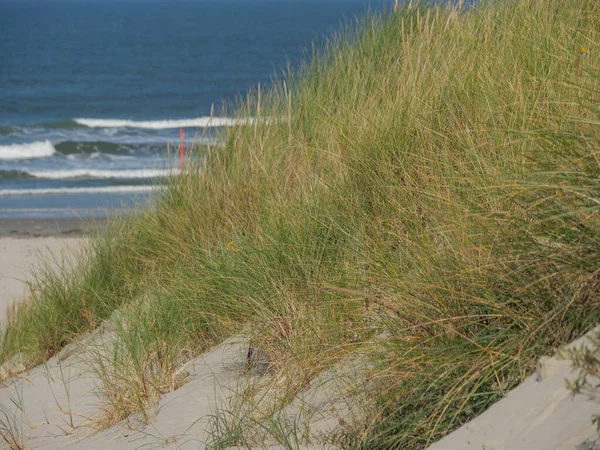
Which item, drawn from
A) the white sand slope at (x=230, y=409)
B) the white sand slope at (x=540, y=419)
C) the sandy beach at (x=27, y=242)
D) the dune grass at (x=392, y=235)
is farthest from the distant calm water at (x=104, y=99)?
the white sand slope at (x=540, y=419)

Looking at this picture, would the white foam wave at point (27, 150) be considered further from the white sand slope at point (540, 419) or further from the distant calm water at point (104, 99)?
the white sand slope at point (540, 419)

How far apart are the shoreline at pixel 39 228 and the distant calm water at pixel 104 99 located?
55 cm

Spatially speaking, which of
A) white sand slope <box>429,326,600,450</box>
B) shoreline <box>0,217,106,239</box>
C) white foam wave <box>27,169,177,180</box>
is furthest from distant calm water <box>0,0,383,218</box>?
white sand slope <box>429,326,600,450</box>

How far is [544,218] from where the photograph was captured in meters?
2.42

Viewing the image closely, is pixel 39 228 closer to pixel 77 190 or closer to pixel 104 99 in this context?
pixel 77 190

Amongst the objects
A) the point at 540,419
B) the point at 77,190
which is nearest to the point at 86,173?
the point at 77,190

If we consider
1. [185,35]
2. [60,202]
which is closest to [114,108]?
[60,202]

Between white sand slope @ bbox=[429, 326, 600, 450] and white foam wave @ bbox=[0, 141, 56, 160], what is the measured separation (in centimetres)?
2012

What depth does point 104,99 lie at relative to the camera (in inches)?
1292

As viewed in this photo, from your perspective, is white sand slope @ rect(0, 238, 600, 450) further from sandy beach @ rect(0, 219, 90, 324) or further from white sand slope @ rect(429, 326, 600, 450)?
sandy beach @ rect(0, 219, 90, 324)

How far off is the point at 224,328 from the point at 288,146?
156 centimetres

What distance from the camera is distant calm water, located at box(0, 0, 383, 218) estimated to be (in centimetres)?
1717

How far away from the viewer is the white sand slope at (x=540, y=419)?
189 centimetres

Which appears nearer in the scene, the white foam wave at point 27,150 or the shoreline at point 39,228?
the shoreline at point 39,228
